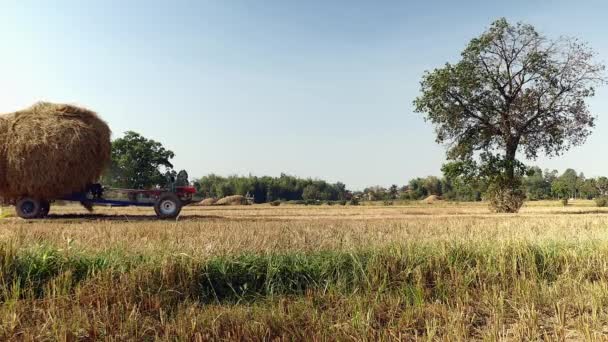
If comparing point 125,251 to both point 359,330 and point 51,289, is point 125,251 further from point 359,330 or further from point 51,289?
point 359,330

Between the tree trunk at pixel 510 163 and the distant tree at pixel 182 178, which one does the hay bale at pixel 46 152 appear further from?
the tree trunk at pixel 510 163

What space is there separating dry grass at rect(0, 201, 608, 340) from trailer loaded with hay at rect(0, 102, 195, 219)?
824 cm

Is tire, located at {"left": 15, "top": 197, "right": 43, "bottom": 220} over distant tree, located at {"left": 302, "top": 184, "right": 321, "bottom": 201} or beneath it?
beneath

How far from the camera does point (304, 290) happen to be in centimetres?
484

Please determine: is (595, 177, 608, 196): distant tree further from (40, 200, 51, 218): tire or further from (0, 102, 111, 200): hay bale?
(40, 200, 51, 218): tire

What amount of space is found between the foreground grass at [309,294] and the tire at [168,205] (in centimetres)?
970

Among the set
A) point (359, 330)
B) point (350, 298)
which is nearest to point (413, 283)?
point (350, 298)

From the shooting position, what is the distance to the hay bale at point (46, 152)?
44.0 ft

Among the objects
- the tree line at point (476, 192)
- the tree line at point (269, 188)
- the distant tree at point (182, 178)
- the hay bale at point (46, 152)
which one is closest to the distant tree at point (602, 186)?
the tree line at point (476, 192)

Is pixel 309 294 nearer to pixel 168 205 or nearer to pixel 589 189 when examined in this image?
pixel 168 205

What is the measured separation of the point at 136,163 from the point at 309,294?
→ 43.6 meters

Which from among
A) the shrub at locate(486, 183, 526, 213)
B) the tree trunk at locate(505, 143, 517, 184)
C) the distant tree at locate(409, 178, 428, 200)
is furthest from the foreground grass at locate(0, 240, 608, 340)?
the distant tree at locate(409, 178, 428, 200)

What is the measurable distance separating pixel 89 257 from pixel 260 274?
1.95 metres

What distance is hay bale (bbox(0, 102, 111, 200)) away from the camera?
1342 cm
